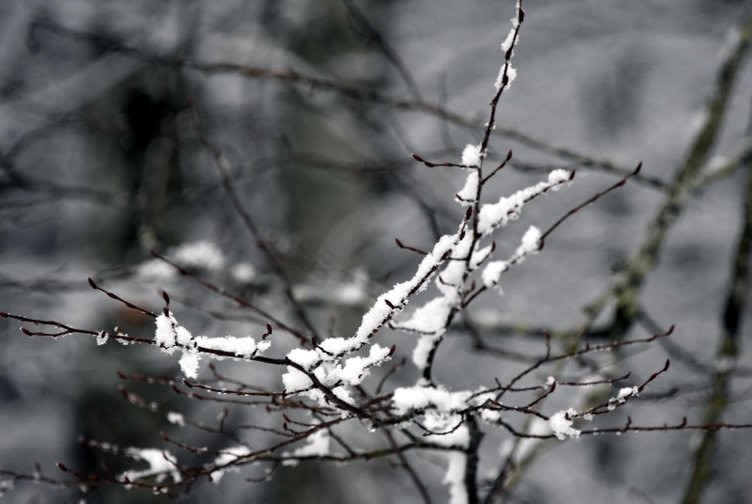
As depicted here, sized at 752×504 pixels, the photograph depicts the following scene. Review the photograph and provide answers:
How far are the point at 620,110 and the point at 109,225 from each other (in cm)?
479

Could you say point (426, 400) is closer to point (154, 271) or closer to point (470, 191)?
point (470, 191)

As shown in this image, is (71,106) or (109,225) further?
(109,225)

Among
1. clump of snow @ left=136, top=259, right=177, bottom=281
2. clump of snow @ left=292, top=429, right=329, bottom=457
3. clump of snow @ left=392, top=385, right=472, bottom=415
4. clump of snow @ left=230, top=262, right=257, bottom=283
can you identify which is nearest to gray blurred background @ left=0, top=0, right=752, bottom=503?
clump of snow @ left=230, top=262, right=257, bottom=283

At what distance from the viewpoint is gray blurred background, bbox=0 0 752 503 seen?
386 cm

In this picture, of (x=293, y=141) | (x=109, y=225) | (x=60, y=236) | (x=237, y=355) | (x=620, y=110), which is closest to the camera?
(x=237, y=355)

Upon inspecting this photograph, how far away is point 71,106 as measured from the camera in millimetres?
3996

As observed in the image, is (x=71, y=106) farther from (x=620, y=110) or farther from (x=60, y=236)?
(x=620, y=110)

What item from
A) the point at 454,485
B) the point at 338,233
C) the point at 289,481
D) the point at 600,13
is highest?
the point at 600,13

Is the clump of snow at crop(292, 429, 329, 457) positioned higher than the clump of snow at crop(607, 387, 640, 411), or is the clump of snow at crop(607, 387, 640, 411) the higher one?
the clump of snow at crop(292, 429, 329, 457)

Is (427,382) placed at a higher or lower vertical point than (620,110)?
lower

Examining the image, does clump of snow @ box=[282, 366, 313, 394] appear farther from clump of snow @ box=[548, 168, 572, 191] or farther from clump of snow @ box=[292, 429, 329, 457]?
clump of snow @ box=[548, 168, 572, 191]

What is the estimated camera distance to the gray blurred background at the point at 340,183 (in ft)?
12.7

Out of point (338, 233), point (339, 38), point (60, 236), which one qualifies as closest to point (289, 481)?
point (338, 233)

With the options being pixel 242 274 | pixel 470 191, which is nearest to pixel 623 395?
pixel 470 191
